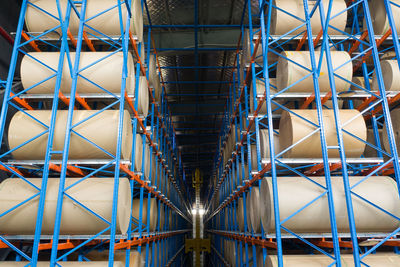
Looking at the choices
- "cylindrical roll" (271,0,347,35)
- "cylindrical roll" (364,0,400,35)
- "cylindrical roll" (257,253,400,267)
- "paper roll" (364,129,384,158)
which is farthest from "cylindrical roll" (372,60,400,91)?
"cylindrical roll" (257,253,400,267)

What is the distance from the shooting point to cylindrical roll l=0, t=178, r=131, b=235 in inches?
209

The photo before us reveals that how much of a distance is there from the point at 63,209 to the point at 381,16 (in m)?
8.31

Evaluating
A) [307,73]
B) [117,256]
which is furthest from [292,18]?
[117,256]

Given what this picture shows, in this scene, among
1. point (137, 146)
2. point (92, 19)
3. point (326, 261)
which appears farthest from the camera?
point (137, 146)

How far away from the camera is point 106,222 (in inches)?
208

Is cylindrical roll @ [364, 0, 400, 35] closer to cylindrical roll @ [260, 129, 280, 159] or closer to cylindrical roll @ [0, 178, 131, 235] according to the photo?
cylindrical roll @ [260, 129, 280, 159]

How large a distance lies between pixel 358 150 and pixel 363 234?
1552 millimetres

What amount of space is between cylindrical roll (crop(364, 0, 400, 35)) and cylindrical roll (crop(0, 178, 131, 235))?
23.8 ft

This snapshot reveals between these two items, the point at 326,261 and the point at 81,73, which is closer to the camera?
the point at 326,261

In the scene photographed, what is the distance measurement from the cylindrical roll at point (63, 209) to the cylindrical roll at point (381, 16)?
23.8 feet

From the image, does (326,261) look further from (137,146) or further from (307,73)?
(137,146)

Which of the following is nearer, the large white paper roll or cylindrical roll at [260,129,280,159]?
the large white paper roll

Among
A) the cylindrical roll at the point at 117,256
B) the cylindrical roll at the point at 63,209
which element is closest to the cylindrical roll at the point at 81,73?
the cylindrical roll at the point at 63,209

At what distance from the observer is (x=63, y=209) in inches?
208
